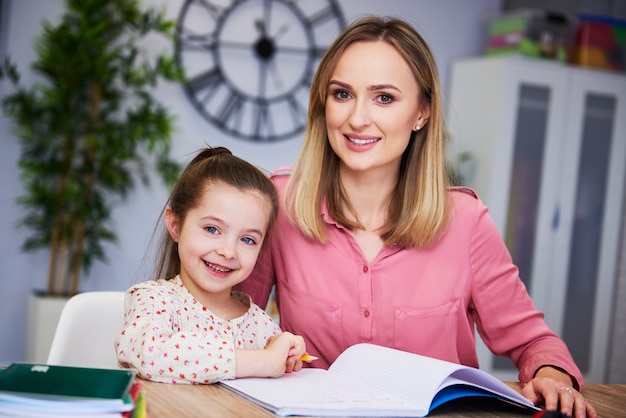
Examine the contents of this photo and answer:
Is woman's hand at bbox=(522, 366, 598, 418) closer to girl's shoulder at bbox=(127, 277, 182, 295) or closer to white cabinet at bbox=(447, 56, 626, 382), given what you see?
girl's shoulder at bbox=(127, 277, 182, 295)

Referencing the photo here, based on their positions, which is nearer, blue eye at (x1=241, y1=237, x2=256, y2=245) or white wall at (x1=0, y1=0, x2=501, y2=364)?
blue eye at (x1=241, y1=237, x2=256, y2=245)

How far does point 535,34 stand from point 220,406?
359cm

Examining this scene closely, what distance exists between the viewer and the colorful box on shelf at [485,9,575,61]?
419 centimetres

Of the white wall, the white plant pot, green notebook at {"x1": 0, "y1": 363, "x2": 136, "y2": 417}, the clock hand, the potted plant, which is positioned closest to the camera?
green notebook at {"x1": 0, "y1": 363, "x2": 136, "y2": 417}

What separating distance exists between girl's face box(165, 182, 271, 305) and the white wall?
202 cm

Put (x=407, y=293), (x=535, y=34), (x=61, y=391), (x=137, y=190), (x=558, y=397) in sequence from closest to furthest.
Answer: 1. (x=61, y=391)
2. (x=558, y=397)
3. (x=407, y=293)
4. (x=137, y=190)
5. (x=535, y=34)

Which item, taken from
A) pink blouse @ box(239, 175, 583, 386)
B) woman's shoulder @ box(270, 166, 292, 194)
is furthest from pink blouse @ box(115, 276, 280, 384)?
woman's shoulder @ box(270, 166, 292, 194)

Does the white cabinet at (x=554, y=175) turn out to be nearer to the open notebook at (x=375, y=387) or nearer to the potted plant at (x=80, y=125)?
the potted plant at (x=80, y=125)

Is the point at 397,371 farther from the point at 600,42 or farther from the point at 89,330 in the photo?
the point at 600,42

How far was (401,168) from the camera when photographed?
73.0 inches

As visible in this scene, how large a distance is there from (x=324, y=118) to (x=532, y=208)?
2738mm

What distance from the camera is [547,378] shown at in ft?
4.62

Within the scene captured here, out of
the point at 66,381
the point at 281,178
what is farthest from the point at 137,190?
the point at 66,381

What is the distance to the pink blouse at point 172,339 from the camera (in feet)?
3.91
